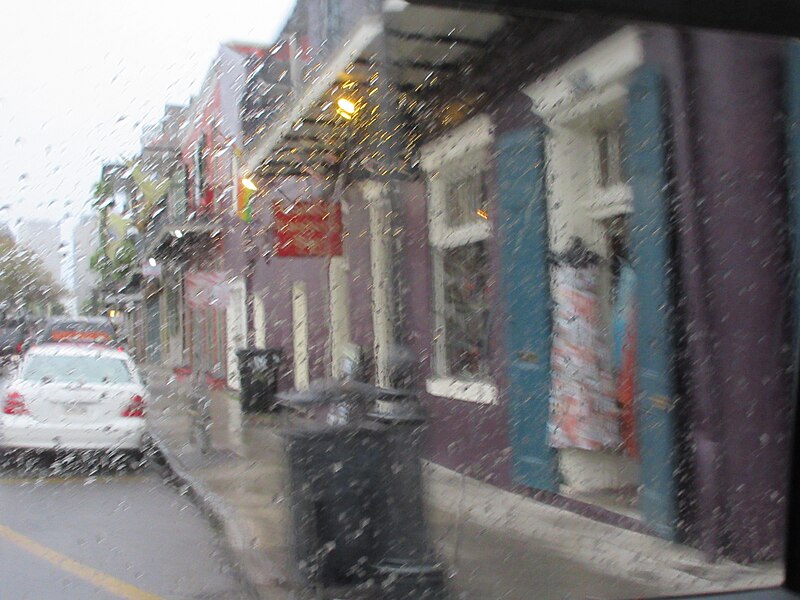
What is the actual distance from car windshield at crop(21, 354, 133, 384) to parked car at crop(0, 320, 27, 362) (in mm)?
285

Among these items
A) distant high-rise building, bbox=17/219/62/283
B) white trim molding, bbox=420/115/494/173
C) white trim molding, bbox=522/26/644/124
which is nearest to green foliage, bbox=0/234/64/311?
distant high-rise building, bbox=17/219/62/283

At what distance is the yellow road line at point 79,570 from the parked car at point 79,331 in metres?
0.77

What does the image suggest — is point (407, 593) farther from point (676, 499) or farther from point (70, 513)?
point (676, 499)

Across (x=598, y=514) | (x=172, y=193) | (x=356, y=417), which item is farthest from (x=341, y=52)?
(x=598, y=514)

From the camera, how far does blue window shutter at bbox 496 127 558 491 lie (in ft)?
14.3

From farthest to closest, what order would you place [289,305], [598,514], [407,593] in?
[598,514], [289,305], [407,593]

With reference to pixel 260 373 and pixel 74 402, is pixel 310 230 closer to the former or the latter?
pixel 260 373

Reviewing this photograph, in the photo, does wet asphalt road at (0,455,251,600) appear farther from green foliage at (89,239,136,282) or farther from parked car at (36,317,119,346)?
green foliage at (89,239,136,282)

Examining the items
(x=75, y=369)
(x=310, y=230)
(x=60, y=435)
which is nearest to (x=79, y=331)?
(x=75, y=369)

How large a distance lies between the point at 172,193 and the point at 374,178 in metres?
0.85

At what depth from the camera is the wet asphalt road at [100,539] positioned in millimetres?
3229

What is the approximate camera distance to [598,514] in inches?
170

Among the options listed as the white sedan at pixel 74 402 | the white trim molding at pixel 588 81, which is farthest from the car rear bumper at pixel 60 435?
the white trim molding at pixel 588 81

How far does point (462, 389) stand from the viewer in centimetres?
387
